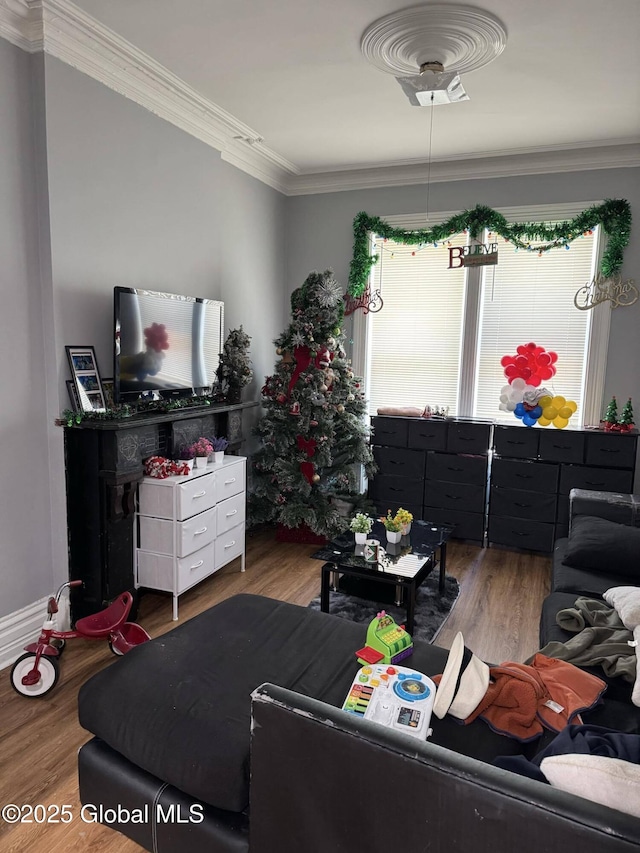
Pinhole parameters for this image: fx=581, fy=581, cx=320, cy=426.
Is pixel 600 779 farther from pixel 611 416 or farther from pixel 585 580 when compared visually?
pixel 611 416

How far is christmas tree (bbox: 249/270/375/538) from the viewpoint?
4473 mm

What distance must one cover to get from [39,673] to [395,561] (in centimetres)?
183

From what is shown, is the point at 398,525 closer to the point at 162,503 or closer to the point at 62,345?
the point at 162,503

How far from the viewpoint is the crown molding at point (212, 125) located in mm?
2744

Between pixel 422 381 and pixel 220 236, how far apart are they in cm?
214

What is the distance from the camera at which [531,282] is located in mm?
4809

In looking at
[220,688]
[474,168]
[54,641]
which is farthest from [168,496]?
[474,168]

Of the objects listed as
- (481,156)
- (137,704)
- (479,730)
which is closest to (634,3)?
(481,156)

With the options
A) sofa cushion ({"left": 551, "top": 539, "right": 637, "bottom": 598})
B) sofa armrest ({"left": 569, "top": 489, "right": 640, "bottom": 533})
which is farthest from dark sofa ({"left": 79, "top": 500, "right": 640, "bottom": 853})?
sofa armrest ({"left": 569, "top": 489, "right": 640, "bottom": 533})

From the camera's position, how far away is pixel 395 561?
3250 mm

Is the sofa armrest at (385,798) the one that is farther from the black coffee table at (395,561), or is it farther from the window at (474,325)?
the window at (474,325)

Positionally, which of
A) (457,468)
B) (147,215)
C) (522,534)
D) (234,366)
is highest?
(147,215)

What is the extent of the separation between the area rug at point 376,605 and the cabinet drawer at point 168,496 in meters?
0.96

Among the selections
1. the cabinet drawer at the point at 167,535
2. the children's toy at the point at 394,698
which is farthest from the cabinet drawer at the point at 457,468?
the children's toy at the point at 394,698
